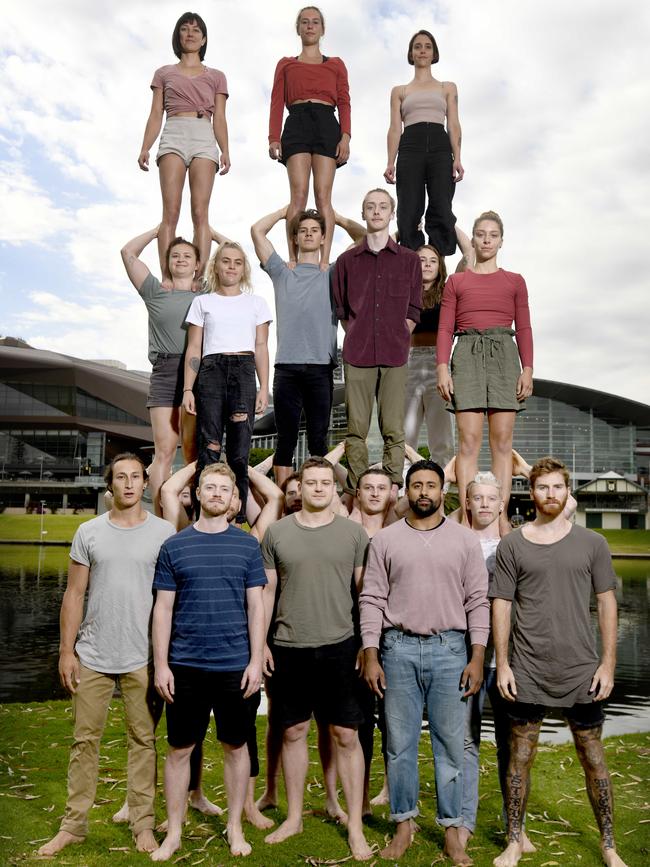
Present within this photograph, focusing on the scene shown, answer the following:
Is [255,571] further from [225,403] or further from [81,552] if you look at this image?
[225,403]

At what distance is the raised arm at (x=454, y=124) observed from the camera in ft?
24.8

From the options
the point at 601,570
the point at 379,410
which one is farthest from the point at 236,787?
the point at 379,410

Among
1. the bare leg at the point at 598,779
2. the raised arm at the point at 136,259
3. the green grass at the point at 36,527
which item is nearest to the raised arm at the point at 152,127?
the raised arm at the point at 136,259

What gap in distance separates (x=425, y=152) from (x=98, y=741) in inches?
231

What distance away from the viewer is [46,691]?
1366 cm

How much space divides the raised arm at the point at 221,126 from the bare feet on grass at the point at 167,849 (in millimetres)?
5922

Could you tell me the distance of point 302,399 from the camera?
6.44 meters

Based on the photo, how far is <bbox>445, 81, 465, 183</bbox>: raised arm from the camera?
24.8ft

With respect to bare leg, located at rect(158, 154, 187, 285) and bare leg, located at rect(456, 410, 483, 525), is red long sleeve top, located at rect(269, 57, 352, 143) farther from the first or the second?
bare leg, located at rect(456, 410, 483, 525)

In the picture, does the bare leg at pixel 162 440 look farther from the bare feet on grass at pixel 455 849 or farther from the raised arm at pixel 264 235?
the bare feet on grass at pixel 455 849

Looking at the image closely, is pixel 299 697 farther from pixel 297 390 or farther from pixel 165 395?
pixel 165 395

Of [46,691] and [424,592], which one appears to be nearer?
[424,592]

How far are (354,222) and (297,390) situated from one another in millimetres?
1978

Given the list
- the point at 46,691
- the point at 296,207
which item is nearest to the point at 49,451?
the point at 46,691
